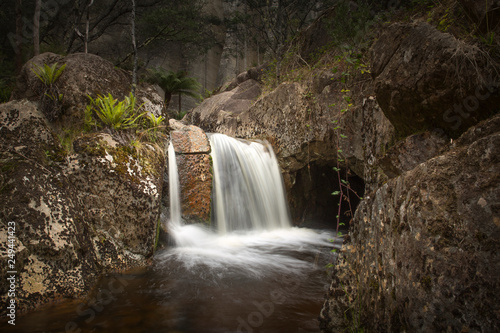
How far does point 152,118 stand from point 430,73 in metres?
4.69

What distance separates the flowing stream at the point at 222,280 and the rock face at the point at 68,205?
269 millimetres

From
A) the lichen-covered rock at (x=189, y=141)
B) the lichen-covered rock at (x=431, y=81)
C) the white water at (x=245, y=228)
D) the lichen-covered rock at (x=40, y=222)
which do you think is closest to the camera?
the lichen-covered rock at (x=431, y=81)

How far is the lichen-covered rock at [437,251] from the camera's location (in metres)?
1.24

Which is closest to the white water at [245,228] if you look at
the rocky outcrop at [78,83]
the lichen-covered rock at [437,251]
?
the rocky outcrop at [78,83]

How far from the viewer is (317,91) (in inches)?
276

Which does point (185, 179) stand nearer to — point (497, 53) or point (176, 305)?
point (176, 305)

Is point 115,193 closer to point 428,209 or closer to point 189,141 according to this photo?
point 189,141

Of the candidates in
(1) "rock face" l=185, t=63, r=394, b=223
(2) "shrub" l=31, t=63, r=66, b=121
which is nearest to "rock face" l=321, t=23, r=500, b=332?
(1) "rock face" l=185, t=63, r=394, b=223

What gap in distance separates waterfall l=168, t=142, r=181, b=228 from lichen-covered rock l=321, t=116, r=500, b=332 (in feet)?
12.2

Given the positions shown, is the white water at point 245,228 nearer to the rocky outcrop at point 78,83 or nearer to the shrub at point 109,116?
the shrub at point 109,116

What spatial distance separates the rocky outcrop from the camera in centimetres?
469

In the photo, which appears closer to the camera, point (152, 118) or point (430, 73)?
point (430, 73)

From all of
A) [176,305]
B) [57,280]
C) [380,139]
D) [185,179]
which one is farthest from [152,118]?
[380,139]

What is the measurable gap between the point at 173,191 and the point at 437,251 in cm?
467
